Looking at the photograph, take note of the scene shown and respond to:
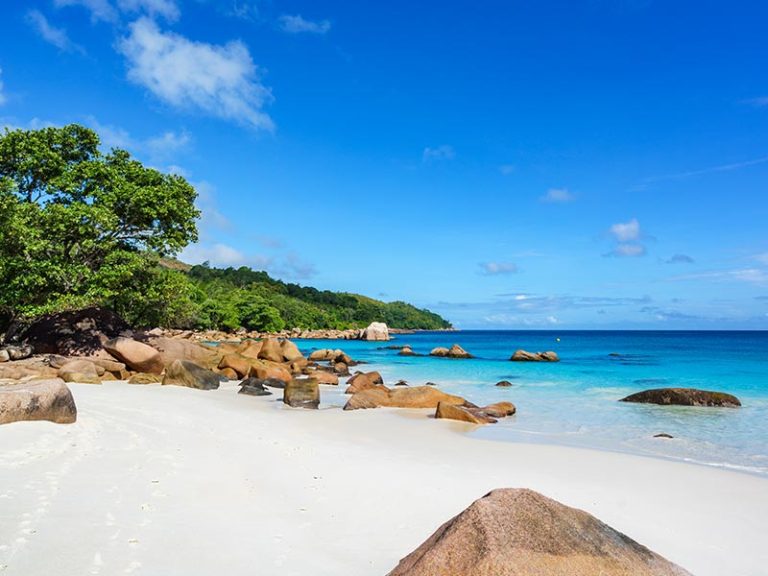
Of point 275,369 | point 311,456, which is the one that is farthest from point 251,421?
point 275,369

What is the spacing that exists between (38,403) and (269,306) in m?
85.8

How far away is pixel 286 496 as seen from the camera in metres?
6.13

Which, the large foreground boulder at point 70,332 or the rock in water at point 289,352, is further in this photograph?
the rock in water at point 289,352

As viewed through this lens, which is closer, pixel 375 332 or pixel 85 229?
pixel 85 229

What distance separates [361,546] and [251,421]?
7622mm

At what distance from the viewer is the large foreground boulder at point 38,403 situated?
845 cm

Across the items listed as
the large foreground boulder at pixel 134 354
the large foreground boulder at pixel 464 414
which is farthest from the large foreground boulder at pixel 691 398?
the large foreground boulder at pixel 134 354

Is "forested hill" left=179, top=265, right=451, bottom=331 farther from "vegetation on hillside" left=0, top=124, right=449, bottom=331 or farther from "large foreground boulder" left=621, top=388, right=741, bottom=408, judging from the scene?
"large foreground boulder" left=621, top=388, right=741, bottom=408

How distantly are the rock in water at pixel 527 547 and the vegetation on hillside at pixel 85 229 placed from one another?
19.7 meters

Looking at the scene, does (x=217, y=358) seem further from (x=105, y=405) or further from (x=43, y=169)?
(x=105, y=405)

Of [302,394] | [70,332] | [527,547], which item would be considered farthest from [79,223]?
[527,547]

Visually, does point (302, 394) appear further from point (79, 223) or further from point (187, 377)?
point (79, 223)

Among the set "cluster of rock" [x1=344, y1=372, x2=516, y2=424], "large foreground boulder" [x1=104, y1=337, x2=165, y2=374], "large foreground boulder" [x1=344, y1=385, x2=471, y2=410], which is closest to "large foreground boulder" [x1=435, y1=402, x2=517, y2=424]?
"cluster of rock" [x1=344, y1=372, x2=516, y2=424]

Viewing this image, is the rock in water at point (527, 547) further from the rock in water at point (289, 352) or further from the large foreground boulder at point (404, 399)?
the rock in water at point (289, 352)
